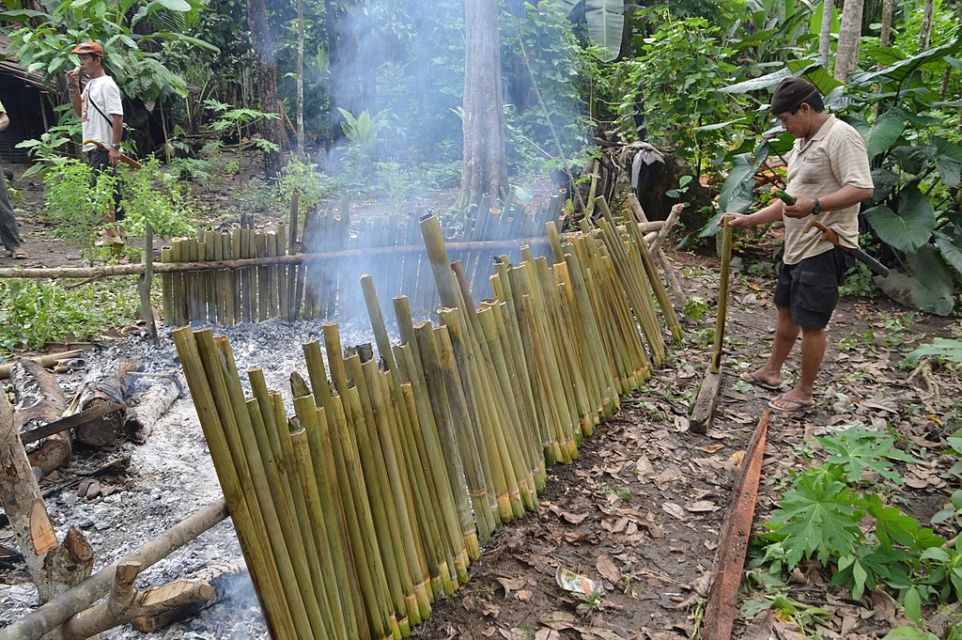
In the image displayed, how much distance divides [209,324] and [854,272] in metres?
5.77

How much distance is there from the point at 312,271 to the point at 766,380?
11.3 ft

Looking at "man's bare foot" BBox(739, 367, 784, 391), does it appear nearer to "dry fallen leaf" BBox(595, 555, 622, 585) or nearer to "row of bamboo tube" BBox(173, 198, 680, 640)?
"row of bamboo tube" BBox(173, 198, 680, 640)

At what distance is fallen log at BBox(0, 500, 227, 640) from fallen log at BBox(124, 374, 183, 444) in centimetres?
212

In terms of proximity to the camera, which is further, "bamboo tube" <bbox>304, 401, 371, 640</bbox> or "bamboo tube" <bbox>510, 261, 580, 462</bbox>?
"bamboo tube" <bbox>510, 261, 580, 462</bbox>

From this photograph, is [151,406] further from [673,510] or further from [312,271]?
[673,510]

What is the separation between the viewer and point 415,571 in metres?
2.30

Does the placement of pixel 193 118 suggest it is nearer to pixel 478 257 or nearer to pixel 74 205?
pixel 74 205

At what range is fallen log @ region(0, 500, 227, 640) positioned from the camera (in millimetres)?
1466

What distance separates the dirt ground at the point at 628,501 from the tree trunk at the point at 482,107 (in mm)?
3421

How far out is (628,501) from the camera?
10.4 ft

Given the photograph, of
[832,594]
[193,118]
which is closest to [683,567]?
[832,594]

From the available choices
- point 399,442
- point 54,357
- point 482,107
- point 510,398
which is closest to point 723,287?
point 510,398

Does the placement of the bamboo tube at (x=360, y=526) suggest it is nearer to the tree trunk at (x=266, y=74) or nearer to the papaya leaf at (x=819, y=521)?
the papaya leaf at (x=819, y=521)

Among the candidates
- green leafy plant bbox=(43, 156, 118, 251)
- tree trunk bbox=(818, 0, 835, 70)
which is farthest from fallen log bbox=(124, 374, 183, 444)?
tree trunk bbox=(818, 0, 835, 70)
